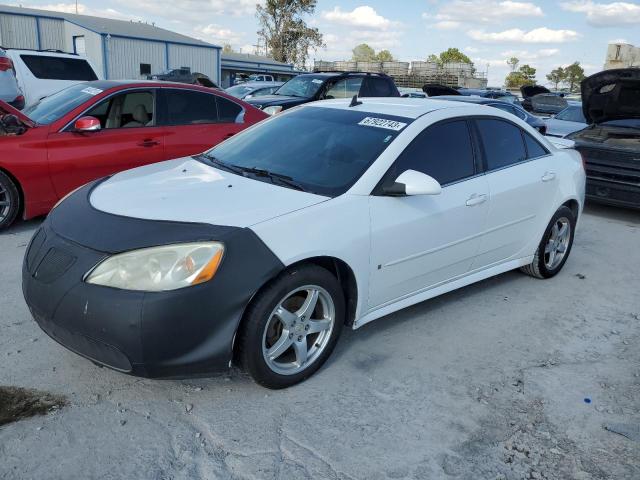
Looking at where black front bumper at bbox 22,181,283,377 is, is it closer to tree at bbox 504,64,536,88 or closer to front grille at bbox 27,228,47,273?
front grille at bbox 27,228,47,273

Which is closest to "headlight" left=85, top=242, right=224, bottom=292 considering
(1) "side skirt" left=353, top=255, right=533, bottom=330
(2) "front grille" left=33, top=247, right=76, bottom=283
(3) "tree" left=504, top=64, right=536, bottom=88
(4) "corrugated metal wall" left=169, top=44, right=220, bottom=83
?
(2) "front grille" left=33, top=247, right=76, bottom=283

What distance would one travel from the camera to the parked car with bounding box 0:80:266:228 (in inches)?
218

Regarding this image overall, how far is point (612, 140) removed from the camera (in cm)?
784

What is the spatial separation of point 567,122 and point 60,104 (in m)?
9.31

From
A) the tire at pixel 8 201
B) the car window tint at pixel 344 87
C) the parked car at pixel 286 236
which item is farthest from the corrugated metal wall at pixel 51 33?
the parked car at pixel 286 236

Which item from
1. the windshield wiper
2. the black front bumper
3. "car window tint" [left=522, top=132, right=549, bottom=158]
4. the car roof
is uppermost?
the car roof

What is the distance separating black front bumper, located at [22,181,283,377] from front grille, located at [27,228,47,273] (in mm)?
99

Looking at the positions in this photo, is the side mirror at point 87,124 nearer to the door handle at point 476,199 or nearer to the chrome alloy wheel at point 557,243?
the door handle at point 476,199

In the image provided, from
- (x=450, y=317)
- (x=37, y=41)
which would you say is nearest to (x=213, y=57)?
(x=37, y=41)

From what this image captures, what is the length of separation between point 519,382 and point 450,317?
910 mm

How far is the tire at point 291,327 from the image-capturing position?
9.43 feet

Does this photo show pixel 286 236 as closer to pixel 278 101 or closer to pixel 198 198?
pixel 198 198

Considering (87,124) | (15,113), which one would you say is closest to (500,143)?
(87,124)

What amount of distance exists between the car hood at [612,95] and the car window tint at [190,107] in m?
4.85
